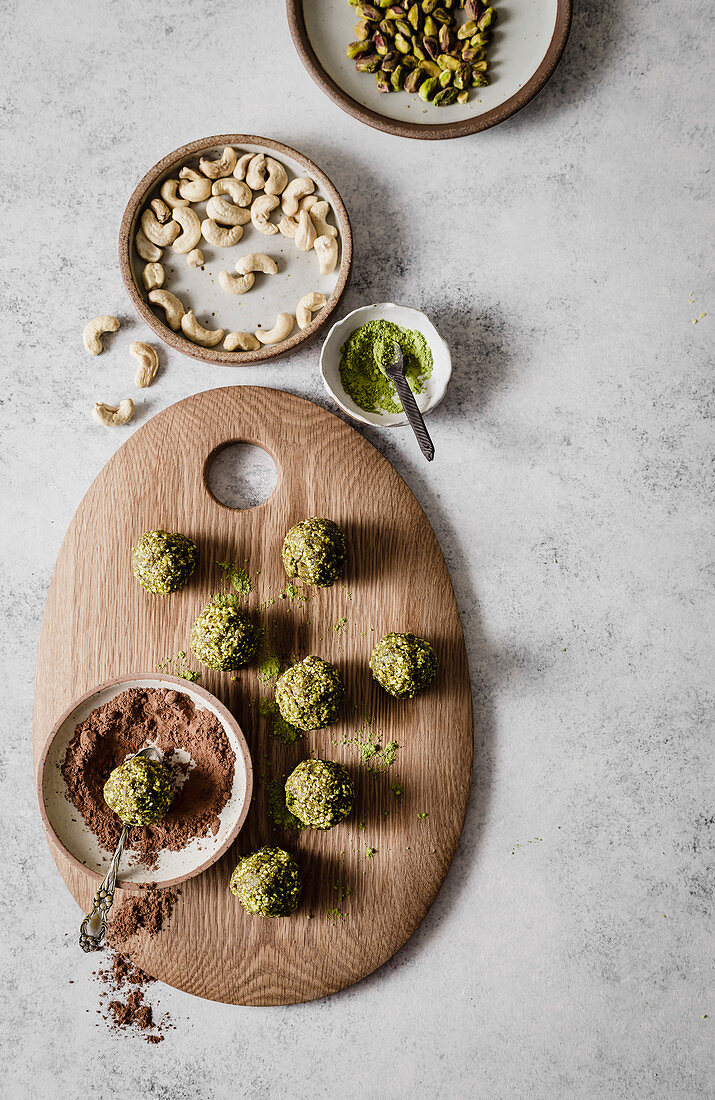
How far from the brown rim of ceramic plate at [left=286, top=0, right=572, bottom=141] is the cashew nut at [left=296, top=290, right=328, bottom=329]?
543mm

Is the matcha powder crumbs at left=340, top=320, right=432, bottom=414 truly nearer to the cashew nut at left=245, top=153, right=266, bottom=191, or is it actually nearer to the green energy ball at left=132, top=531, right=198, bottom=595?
the cashew nut at left=245, top=153, right=266, bottom=191

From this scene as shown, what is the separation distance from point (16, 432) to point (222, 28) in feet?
4.74

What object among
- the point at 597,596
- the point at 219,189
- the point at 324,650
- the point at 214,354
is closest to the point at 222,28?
the point at 219,189

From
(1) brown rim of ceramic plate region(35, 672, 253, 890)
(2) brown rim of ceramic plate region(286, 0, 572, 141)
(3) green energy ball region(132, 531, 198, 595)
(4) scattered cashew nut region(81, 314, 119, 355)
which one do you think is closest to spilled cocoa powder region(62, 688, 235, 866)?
(1) brown rim of ceramic plate region(35, 672, 253, 890)

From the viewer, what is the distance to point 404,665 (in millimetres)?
1971

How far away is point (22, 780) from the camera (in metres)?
2.27

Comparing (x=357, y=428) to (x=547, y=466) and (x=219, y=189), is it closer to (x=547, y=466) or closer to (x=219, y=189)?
(x=547, y=466)

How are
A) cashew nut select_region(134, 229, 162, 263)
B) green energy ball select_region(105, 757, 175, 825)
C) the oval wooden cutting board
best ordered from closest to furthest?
green energy ball select_region(105, 757, 175, 825), the oval wooden cutting board, cashew nut select_region(134, 229, 162, 263)

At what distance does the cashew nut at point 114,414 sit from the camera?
226 centimetres

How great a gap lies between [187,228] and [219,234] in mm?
101

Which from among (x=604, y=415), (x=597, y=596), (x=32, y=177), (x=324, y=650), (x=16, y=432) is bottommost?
(x=324, y=650)

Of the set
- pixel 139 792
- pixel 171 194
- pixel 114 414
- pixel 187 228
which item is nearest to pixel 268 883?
pixel 139 792

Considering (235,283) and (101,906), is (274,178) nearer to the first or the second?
(235,283)

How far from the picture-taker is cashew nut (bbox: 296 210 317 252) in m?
2.21
